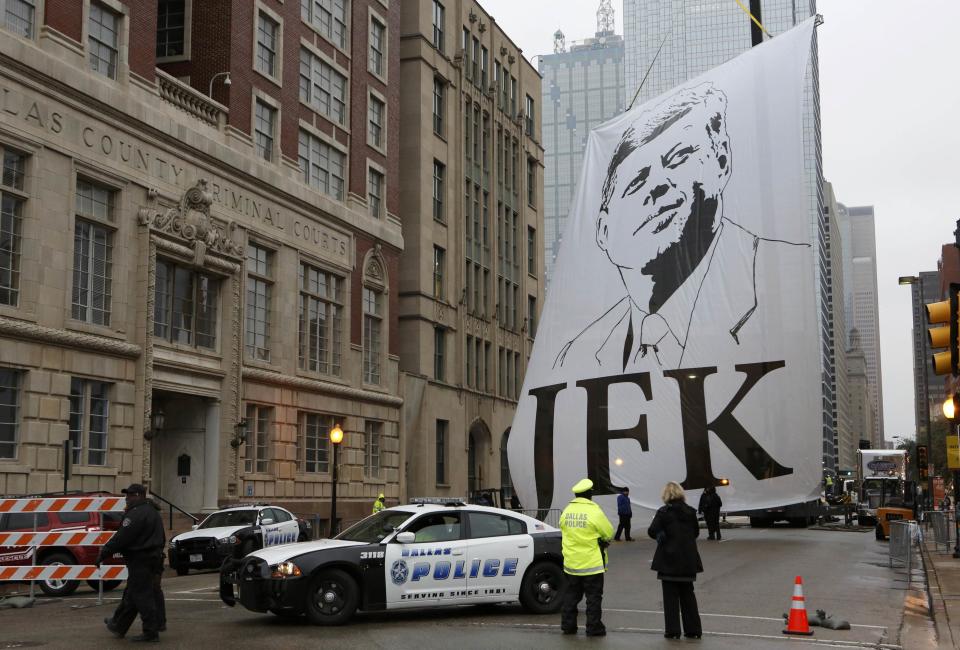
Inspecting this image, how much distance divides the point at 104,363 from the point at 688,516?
22520mm

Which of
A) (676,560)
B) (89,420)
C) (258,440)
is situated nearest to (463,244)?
(258,440)

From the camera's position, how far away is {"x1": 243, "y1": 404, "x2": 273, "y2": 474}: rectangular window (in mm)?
38719

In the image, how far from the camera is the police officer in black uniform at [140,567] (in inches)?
511

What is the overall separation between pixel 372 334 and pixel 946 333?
116ft

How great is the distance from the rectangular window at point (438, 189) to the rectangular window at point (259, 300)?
18660mm

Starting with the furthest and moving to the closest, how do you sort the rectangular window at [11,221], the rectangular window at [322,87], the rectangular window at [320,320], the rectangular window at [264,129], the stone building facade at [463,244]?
the stone building facade at [463,244] < the rectangular window at [322,87] < the rectangular window at [320,320] < the rectangular window at [264,129] < the rectangular window at [11,221]

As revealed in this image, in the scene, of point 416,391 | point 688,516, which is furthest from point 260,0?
point 688,516

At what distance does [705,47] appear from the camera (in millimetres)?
167250

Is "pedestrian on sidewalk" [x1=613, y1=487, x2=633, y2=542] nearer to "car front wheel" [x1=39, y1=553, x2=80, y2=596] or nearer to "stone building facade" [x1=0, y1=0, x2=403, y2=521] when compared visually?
"stone building facade" [x1=0, y1=0, x2=403, y2=521]

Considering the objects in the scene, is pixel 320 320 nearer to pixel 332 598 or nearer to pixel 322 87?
pixel 322 87

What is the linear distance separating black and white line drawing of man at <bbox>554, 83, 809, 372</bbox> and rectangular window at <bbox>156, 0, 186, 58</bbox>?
17267 millimetres

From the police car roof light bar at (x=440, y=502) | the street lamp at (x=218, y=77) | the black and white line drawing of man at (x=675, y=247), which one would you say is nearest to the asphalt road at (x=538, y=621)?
the police car roof light bar at (x=440, y=502)

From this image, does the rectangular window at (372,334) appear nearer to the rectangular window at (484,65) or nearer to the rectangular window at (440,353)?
the rectangular window at (440,353)

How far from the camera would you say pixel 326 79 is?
45562 millimetres
